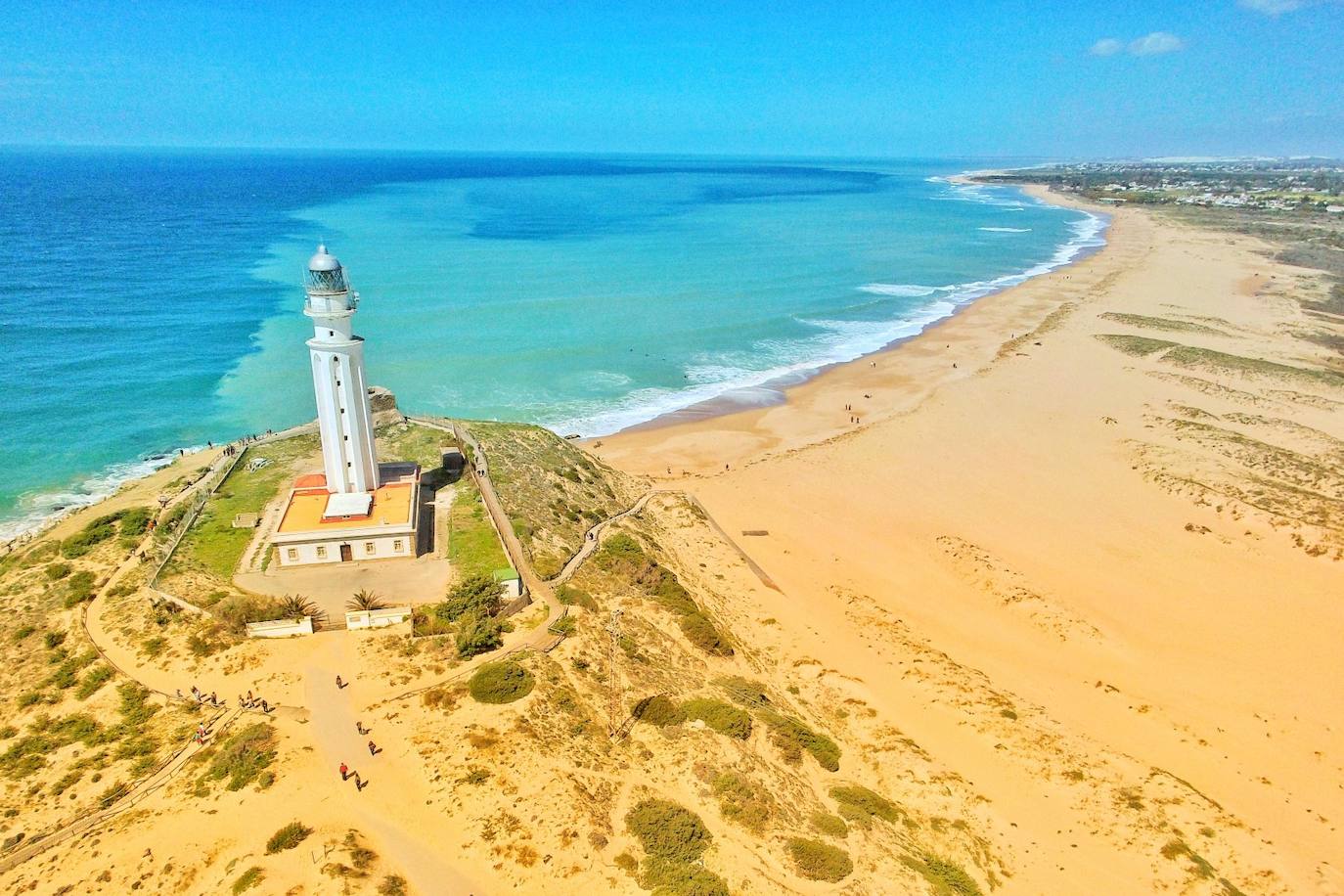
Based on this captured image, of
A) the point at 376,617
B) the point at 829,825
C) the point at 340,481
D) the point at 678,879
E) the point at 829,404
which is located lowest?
the point at 829,825

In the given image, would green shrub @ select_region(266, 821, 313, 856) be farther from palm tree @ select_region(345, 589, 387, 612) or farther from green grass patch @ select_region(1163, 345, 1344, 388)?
green grass patch @ select_region(1163, 345, 1344, 388)

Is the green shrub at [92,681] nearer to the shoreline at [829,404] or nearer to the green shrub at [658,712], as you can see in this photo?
the green shrub at [658,712]

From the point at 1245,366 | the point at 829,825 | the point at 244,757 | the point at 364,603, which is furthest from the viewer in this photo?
the point at 1245,366

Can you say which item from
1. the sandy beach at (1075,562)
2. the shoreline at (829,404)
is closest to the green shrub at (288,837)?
the sandy beach at (1075,562)

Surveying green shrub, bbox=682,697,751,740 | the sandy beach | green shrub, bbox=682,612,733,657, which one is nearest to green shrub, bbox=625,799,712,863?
green shrub, bbox=682,697,751,740

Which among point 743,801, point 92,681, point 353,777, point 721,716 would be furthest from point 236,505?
point 743,801

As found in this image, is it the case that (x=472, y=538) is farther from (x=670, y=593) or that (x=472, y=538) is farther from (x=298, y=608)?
(x=670, y=593)
